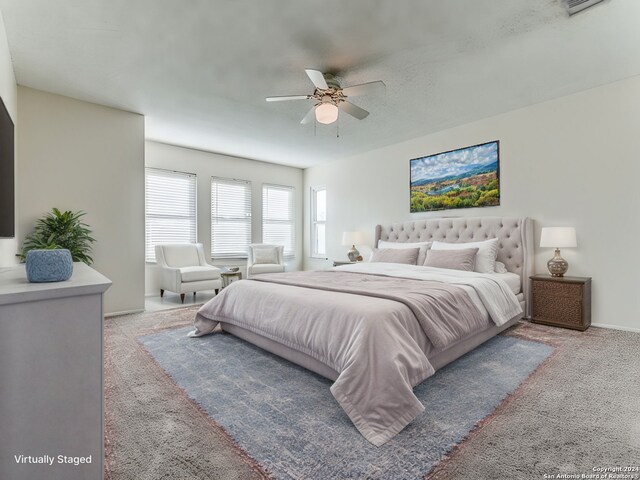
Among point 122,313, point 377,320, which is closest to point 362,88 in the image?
point 377,320

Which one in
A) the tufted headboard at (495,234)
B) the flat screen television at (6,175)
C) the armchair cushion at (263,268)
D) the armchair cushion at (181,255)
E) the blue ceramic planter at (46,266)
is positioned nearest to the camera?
the blue ceramic planter at (46,266)

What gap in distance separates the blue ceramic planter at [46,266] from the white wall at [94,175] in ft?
11.1

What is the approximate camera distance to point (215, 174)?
630 cm

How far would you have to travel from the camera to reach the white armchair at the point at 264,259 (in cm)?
613

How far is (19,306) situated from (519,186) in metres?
4.80

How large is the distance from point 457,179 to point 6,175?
4817mm

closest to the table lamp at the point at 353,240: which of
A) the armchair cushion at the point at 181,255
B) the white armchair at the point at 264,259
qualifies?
the white armchair at the point at 264,259

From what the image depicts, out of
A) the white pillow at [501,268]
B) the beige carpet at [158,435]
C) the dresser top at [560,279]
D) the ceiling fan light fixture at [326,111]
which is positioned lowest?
the beige carpet at [158,435]

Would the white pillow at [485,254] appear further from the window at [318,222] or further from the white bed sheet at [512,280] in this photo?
the window at [318,222]

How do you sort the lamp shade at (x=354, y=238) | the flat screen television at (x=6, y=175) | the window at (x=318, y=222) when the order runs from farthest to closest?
the window at (x=318, y=222) < the lamp shade at (x=354, y=238) < the flat screen television at (x=6, y=175)

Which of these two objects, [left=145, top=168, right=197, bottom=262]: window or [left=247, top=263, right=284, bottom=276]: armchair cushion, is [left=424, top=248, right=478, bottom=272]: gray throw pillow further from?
[left=145, top=168, right=197, bottom=262]: window

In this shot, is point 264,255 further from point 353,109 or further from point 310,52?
point 310,52

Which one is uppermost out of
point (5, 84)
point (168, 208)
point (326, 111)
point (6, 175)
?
point (5, 84)

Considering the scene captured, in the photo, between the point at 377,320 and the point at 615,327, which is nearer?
the point at 377,320
